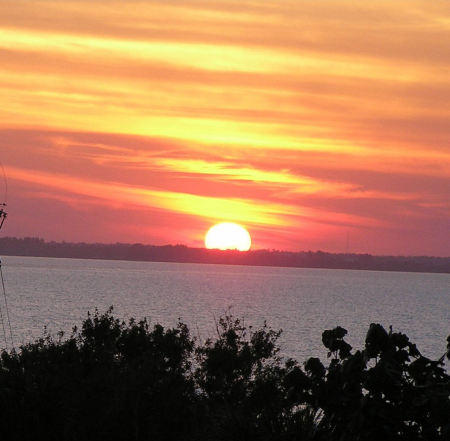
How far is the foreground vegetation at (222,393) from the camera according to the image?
18969 millimetres

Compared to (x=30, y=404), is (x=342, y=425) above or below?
above

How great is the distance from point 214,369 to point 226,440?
29.6 m

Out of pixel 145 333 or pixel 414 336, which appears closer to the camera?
pixel 145 333

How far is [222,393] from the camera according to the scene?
5056 centimetres

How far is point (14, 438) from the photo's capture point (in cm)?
3042

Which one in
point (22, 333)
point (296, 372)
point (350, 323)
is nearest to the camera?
point (296, 372)

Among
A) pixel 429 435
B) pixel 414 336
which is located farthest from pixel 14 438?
pixel 414 336

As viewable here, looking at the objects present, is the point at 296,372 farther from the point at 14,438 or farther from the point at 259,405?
the point at 259,405

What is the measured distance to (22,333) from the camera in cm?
12619

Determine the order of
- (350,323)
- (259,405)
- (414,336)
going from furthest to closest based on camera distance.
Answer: (350,323), (414,336), (259,405)

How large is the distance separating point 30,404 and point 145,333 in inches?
1006

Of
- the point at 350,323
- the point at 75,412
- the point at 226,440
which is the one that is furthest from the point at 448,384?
the point at 350,323

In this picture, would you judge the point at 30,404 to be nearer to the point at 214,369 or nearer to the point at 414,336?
the point at 214,369

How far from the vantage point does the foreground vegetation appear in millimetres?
18969
